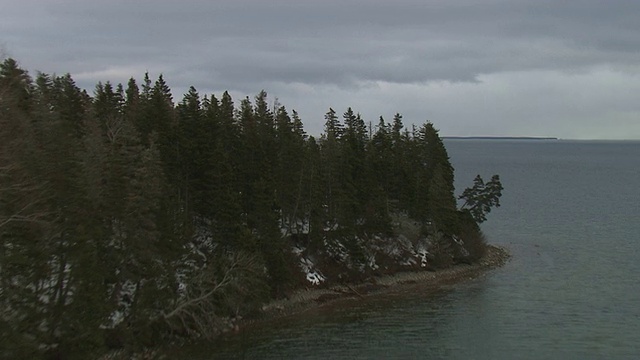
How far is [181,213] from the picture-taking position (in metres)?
47.8

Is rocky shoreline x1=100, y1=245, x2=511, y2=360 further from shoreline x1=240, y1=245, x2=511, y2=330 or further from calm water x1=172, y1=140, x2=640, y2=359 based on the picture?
calm water x1=172, y1=140, x2=640, y2=359

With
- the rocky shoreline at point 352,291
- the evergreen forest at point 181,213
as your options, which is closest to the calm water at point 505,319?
the rocky shoreline at point 352,291

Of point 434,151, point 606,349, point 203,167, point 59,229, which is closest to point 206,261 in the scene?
point 203,167

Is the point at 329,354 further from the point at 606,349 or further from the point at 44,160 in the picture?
the point at 44,160

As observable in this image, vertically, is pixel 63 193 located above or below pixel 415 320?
above

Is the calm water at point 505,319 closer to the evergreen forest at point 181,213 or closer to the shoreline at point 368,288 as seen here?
the shoreline at point 368,288

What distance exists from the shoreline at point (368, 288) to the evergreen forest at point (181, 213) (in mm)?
1037

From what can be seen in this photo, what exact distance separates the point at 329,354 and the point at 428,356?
6558 millimetres

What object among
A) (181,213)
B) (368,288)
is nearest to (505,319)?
(368,288)

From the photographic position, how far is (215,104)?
7019 centimetres

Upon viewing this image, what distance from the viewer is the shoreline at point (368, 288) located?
159 feet

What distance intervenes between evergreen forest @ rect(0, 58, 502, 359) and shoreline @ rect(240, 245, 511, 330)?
1.04 m

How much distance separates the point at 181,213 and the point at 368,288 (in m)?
20.7

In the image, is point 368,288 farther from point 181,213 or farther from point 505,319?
point 181,213
